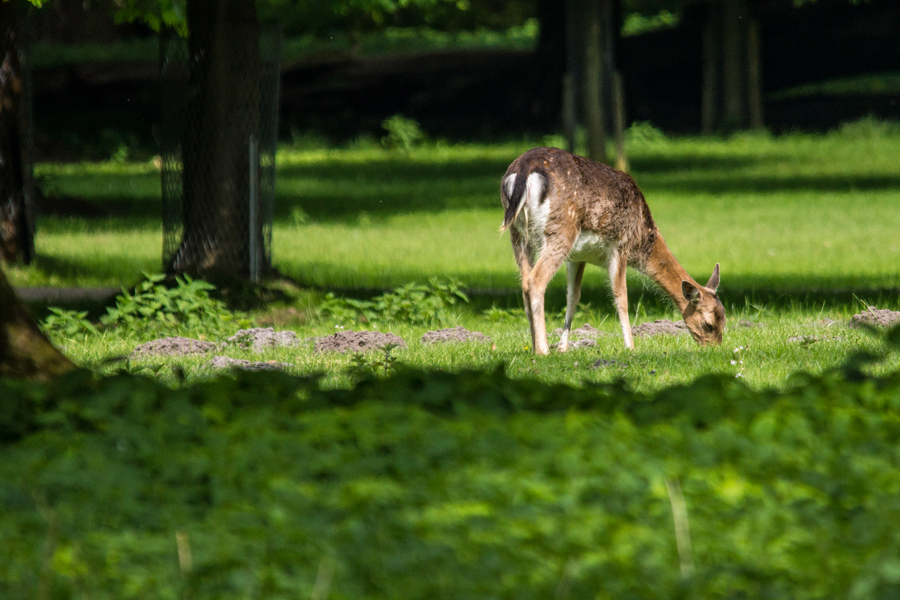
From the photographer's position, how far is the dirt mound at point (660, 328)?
10281 millimetres

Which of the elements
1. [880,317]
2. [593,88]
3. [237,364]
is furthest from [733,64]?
[237,364]

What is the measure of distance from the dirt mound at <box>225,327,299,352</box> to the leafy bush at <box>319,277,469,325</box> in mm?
1200

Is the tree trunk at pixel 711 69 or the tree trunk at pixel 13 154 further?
the tree trunk at pixel 711 69

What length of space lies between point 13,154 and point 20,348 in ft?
27.5

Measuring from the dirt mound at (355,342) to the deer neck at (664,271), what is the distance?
7.50ft

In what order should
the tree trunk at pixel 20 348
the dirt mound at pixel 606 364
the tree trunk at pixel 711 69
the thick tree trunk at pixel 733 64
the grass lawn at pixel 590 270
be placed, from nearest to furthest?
1. the tree trunk at pixel 20 348
2. the dirt mound at pixel 606 364
3. the grass lawn at pixel 590 270
4. the thick tree trunk at pixel 733 64
5. the tree trunk at pixel 711 69

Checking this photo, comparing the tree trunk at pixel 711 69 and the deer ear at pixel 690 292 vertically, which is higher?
the tree trunk at pixel 711 69

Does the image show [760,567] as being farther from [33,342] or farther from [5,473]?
[33,342]

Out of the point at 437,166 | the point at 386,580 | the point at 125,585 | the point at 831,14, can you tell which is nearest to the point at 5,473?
the point at 125,585

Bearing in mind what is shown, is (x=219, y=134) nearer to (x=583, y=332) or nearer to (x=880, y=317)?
(x=583, y=332)

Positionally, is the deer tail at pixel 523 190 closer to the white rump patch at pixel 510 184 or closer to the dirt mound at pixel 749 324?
the white rump patch at pixel 510 184

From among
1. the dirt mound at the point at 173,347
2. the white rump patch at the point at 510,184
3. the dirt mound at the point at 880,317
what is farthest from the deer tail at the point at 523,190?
the dirt mound at the point at 880,317

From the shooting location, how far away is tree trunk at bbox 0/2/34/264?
1314 cm

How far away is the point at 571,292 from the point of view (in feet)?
32.1
